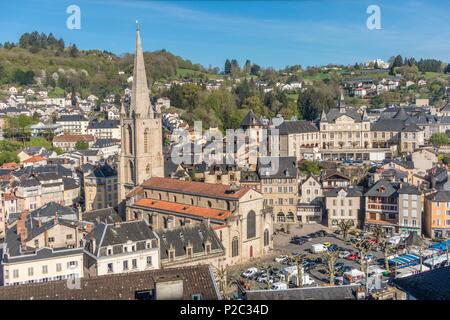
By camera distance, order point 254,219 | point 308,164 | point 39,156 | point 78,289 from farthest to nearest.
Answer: point 39,156, point 308,164, point 254,219, point 78,289

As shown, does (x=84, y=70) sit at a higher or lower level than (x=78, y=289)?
higher

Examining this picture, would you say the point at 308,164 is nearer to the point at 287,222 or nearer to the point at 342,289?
the point at 287,222

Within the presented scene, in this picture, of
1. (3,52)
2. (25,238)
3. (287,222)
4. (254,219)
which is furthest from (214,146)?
(3,52)

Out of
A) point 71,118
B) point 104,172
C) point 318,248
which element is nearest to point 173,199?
point 318,248

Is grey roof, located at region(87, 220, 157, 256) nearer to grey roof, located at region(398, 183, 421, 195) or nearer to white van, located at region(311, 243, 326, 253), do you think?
white van, located at region(311, 243, 326, 253)

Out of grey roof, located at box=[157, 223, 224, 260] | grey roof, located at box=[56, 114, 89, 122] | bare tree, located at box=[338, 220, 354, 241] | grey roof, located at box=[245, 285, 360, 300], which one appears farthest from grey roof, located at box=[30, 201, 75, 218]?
grey roof, located at box=[56, 114, 89, 122]

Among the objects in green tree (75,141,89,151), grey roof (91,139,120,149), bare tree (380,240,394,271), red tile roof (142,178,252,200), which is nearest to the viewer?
bare tree (380,240,394,271)
